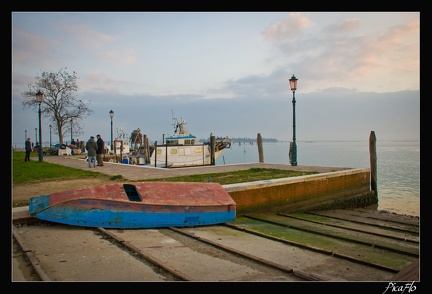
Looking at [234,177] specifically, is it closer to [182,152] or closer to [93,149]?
[93,149]

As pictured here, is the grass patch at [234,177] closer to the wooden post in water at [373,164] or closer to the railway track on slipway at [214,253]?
the railway track on slipway at [214,253]

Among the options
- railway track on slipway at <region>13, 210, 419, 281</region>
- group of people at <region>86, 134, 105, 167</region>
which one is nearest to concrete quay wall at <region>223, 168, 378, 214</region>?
railway track on slipway at <region>13, 210, 419, 281</region>

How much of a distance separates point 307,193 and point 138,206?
7116 millimetres

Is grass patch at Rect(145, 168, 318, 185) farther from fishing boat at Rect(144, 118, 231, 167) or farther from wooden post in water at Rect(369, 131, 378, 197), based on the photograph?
fishing boat at Rect(144, 118, 231, 167)

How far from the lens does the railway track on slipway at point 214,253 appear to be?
18.0ft

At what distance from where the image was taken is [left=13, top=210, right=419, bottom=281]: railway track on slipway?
5.47 meters

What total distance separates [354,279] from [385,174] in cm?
2641

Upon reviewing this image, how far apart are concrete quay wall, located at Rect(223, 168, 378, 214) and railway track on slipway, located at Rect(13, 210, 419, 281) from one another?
132 centimetres

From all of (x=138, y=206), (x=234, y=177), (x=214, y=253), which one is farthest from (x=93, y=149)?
(x=214, y=253)

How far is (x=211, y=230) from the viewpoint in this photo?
8578 mm
